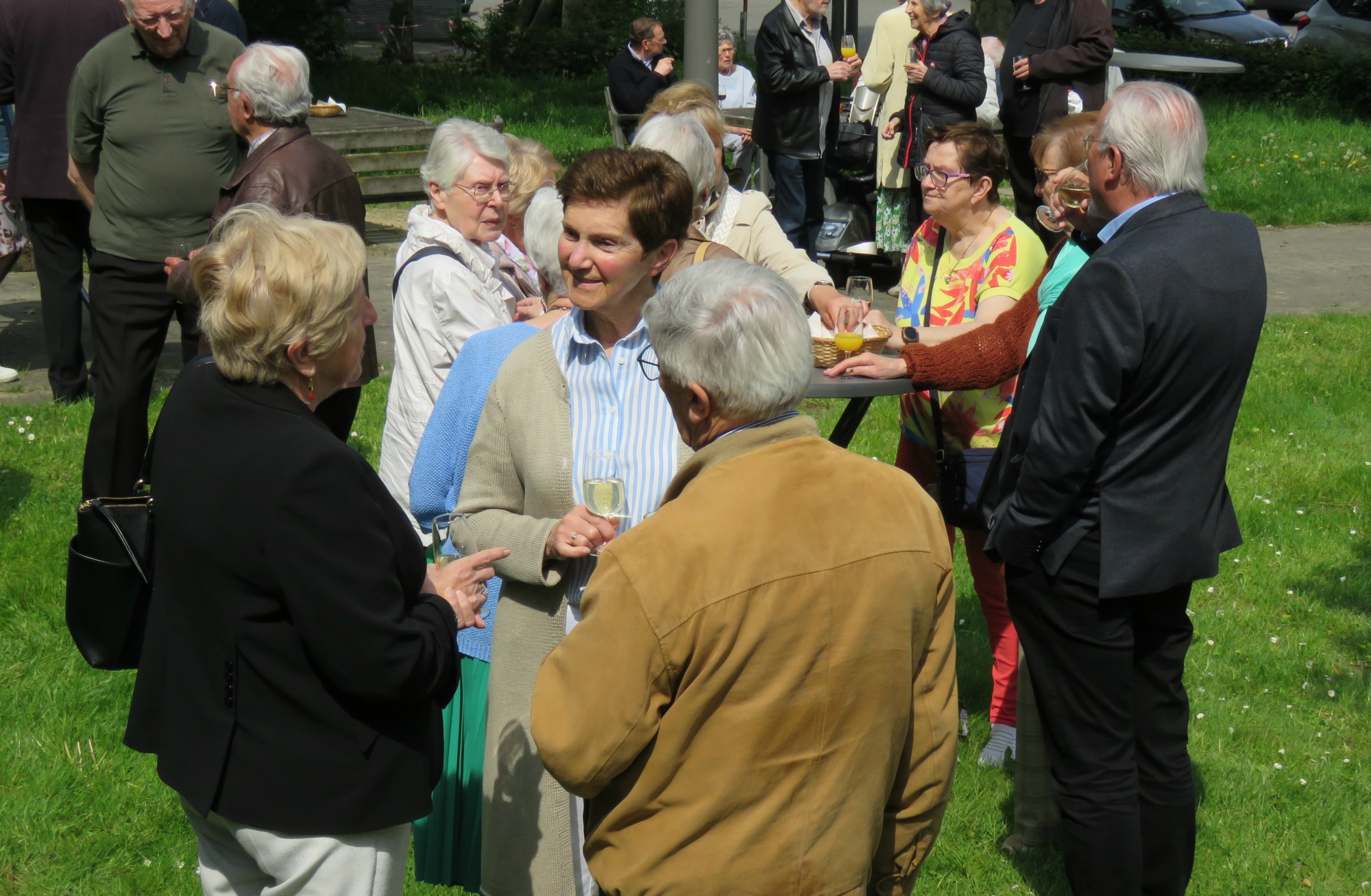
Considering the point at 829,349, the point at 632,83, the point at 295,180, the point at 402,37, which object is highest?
the point at 295,180

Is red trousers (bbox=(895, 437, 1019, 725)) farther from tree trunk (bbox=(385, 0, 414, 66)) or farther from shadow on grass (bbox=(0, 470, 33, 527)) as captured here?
tree trunk (bbox=(385, 0, 414, 66))

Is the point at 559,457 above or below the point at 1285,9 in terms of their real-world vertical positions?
above

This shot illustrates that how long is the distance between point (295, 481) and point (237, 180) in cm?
301

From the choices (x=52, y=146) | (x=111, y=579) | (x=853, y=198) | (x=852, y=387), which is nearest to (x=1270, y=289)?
(x=853, y=198)

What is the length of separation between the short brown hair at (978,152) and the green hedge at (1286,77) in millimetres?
15517

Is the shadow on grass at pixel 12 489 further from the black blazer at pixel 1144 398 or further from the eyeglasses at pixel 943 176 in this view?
the black blazer at pixel 1144 398

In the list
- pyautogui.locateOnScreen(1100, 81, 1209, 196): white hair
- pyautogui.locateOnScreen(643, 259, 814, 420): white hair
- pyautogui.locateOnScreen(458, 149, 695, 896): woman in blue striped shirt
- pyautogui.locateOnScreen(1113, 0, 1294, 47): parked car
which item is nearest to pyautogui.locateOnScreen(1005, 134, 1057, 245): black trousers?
pyautogui.locateOnScreen(1100, 81, 1209, 196): white hair

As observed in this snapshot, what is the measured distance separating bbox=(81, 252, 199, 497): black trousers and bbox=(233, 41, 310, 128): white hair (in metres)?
1.25

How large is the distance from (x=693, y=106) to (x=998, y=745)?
108 inches

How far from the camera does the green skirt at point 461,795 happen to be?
11.1ft

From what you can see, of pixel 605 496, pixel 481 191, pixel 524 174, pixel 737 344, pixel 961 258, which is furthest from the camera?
pixel 524 174

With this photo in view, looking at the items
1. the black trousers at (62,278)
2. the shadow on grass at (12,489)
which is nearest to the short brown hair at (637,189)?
the shadow on grass at (12,489)

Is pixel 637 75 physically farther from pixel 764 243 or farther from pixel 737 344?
pixel 737 344

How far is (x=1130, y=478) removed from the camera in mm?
3213
